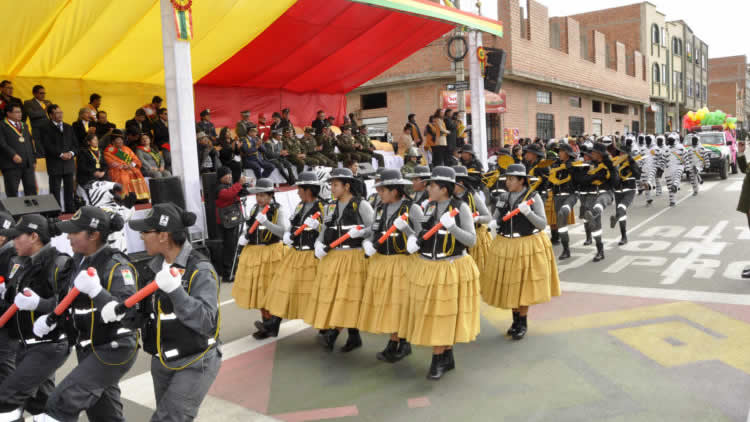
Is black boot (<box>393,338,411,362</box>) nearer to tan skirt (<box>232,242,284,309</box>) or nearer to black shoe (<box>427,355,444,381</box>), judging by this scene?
black shoe (<box>427,355,444,381</box>)

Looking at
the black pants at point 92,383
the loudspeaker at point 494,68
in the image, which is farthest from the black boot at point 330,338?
the loudspeaker at point 494,68

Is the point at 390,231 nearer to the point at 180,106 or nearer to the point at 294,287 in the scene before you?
the point at 294,287

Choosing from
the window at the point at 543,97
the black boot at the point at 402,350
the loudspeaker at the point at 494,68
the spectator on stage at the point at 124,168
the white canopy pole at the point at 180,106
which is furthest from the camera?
the window at the point at 543,97

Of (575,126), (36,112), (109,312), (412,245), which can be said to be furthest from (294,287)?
(575,126)

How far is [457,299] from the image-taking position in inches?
207

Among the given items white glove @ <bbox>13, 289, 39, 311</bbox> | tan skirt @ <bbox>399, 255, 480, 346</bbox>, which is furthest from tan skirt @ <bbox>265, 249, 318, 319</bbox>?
white glove @ <bbox>13, 289, 39, 311</bbox>

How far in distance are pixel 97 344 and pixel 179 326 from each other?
64 centimetres

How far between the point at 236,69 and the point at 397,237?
1129 centimetres

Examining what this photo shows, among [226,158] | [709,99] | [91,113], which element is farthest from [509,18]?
[709,99]

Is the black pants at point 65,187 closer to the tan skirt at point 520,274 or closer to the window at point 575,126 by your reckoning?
the tan skirt at point 520,274

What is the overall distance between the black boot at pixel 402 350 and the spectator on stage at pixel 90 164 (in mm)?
6829

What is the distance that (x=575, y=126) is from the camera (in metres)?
36.0

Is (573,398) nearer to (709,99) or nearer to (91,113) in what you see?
(91,113)

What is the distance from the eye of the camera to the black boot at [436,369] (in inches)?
210
